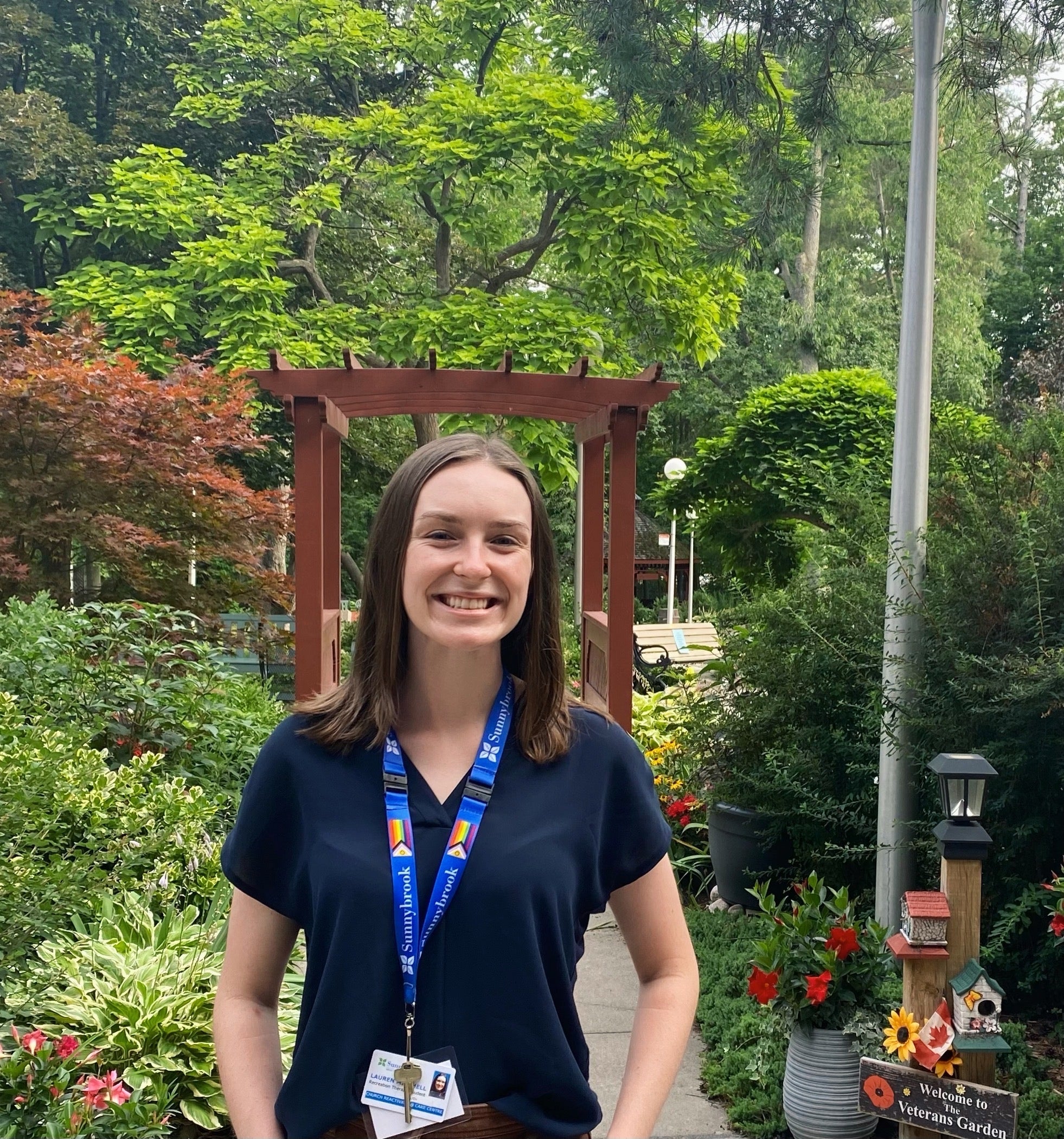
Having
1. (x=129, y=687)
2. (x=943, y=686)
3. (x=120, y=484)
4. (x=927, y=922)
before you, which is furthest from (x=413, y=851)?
(x=120, y=484)

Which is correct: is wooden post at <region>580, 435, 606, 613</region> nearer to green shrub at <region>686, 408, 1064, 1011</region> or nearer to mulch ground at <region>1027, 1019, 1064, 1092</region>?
green shrub at <region>686, 408, 1064, 1011</region>

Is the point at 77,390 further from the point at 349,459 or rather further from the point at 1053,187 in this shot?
the point at 1053,187

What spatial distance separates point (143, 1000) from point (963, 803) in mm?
2254

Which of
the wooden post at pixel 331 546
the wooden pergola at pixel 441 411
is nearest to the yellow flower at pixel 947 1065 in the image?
the wooden pergola at pixel 441 411

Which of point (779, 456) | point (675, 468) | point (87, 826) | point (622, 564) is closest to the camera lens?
point (87, 826)

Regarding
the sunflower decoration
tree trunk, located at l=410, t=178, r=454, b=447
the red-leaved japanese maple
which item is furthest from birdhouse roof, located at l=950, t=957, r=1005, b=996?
tree trunk, located at l=410, t=178, r=454, b=447

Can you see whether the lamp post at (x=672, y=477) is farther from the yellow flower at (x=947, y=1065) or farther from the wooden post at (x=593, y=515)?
the yellow flower at (x=947, y=1065)

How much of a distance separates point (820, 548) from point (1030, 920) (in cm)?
238

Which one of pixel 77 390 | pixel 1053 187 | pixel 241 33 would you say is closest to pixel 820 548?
pixel 77 390

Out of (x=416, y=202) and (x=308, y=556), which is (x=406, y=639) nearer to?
(x=308, y=556)

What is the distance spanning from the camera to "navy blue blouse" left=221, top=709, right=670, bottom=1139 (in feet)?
4.13

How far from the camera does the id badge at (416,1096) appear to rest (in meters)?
1.21

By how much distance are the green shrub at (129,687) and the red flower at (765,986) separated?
250cm

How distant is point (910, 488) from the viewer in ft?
13.7
